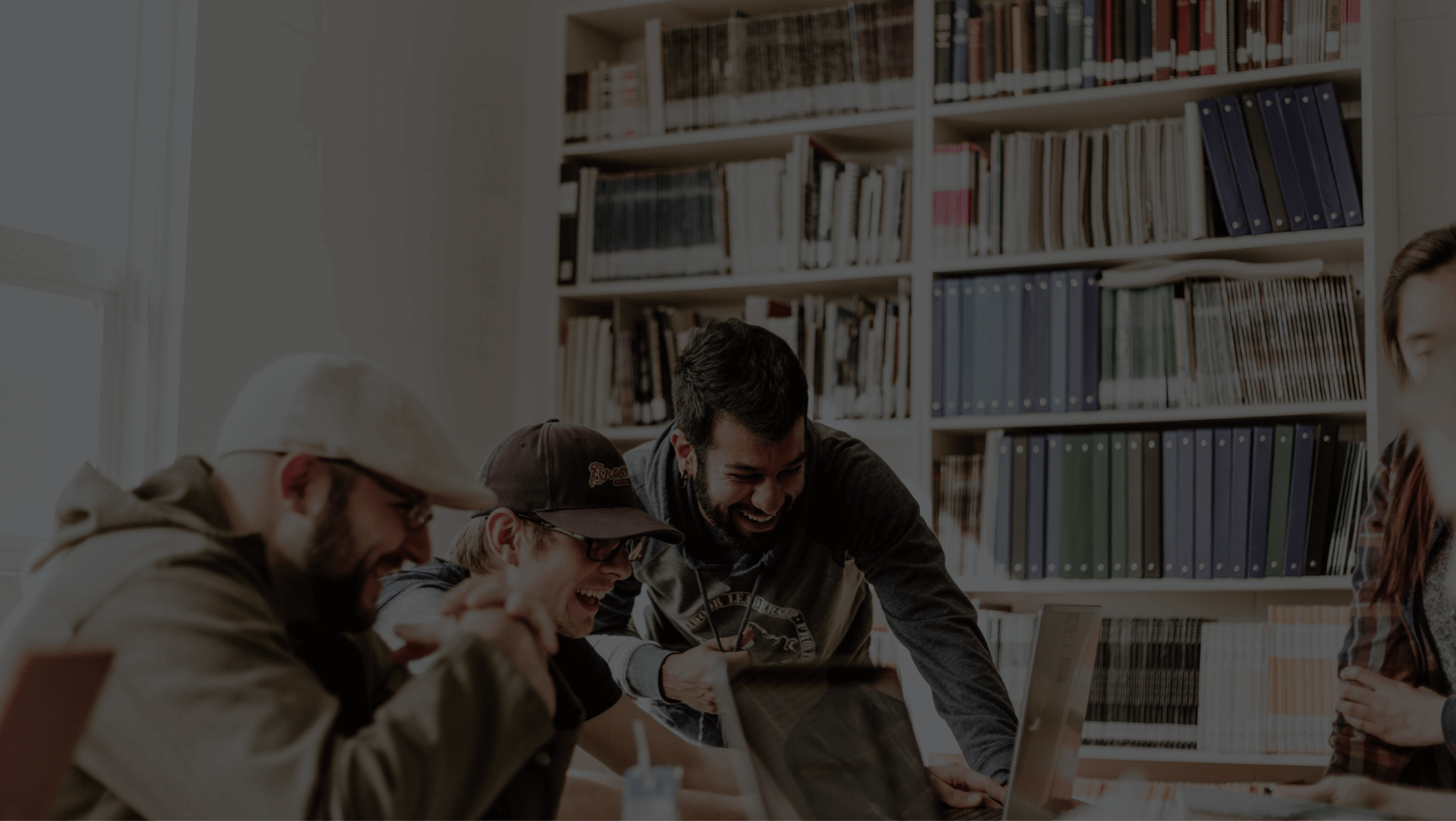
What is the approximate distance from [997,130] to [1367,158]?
0.86m

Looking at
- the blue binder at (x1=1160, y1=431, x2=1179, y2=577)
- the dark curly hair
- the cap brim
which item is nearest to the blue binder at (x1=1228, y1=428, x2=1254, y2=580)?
the blue binder at (x1=1160, y1=431, x2=1179, y2=577)

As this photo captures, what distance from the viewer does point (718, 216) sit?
10.9 feet

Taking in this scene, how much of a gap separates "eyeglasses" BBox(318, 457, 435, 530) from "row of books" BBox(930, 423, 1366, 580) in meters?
2.11

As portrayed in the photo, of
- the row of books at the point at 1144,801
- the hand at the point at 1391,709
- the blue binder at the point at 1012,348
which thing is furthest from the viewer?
the blue binder at the point at 1012,348

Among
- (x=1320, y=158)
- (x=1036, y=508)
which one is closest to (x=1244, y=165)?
(x=1320, y=158)

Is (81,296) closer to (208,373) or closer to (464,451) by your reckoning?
(208,373)

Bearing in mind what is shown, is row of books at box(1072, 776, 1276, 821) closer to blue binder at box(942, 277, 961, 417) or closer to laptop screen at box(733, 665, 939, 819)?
laptop screen at box(733, 665, 939, 819)

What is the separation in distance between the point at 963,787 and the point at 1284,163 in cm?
190

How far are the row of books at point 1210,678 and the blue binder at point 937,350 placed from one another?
51 centimetres

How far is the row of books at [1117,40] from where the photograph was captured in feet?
9.20

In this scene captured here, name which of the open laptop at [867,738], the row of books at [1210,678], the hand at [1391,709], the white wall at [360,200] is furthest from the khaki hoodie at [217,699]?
the row of books at [1210,678]

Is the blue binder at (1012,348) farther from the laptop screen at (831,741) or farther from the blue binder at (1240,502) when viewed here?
the laptop screen at (831,741)

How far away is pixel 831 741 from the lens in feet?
4.05

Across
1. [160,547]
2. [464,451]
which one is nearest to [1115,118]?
[464,451]
